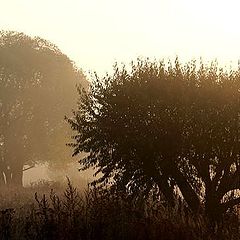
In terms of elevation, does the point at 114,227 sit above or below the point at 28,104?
below

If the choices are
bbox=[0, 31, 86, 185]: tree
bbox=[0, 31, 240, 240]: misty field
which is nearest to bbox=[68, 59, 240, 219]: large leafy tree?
bbox=[0, 31, 240, 240]: misty field

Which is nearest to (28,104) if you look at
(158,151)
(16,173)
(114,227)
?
(16,173)

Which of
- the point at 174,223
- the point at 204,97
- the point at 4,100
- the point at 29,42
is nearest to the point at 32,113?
the point at 4,100

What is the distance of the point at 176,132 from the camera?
50.7ft

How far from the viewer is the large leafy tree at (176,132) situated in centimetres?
1512

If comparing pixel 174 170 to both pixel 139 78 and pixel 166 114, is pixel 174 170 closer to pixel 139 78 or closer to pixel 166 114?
pixel 166 114

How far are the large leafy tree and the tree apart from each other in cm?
2477

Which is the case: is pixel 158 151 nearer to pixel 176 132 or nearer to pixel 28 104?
pixel 176 132

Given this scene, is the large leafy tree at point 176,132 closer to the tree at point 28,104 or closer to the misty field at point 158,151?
the misty field at point 158,151

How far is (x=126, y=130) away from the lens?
1606 cm

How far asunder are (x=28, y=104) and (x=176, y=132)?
89.8 feet

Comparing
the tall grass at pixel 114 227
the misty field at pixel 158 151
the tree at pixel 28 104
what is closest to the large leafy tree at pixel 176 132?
the misty field at pixel 158 151

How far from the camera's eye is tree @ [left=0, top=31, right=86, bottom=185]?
40688 mm

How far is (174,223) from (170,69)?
6.62 m
